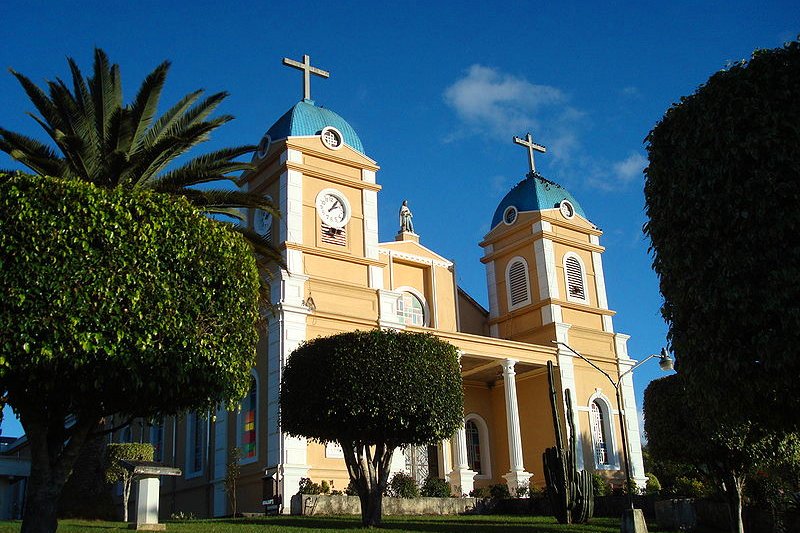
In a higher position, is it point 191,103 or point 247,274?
point 191,103

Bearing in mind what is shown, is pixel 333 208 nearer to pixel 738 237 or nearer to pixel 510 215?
pixel 510 215

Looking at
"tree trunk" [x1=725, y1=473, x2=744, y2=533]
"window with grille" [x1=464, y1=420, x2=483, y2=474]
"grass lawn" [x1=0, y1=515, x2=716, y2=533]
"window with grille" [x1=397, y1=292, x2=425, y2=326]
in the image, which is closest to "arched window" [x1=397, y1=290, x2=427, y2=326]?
Answer: "window with grille" [x1=397, y1=292, x2=425, y2=326]

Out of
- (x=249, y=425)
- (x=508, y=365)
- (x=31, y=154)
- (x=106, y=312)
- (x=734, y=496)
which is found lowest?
(x=734, y=496)

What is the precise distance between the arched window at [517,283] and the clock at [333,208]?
10.1m

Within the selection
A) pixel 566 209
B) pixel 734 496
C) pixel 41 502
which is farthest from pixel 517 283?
pixel 41 502

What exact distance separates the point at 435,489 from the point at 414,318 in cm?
931

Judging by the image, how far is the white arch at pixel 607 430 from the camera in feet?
114

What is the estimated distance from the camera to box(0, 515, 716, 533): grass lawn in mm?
17219

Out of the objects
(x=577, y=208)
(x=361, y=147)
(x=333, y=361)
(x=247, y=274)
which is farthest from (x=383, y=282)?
(x=247, y=274)

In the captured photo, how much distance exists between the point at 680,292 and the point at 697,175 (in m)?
1.99

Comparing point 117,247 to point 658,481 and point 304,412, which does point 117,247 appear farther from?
point 658,481

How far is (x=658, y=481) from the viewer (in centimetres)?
3562

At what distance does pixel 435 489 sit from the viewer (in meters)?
27.6

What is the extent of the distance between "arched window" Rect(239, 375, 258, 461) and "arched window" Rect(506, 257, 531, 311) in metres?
14.1
